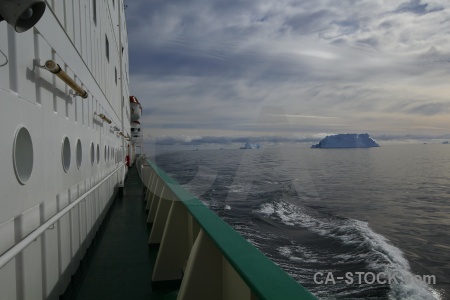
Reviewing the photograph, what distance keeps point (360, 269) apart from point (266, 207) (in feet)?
23.9

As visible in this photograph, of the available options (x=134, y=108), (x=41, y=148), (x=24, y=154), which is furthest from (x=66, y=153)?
(x=134, y=108)

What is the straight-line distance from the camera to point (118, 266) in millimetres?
3762

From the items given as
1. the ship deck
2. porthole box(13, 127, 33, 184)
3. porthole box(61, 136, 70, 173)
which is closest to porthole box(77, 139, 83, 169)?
porthole box(61, 136, 70, 173)

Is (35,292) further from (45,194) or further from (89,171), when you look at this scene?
(89,171)

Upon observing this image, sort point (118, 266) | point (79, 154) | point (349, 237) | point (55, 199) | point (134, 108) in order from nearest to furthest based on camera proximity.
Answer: point (55, 199)
point (118, 266)
point (79, 154)
point (349, 237)
point (134, 108)

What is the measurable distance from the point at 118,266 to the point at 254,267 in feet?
9.11

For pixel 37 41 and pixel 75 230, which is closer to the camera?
pixel 37 41

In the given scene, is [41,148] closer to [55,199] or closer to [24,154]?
[24,154]

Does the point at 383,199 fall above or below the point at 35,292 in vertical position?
below

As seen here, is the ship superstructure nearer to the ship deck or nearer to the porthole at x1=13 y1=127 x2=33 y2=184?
the porthole at x1=13 y1=127 x2=33 y2=184

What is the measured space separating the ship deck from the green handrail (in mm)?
1282

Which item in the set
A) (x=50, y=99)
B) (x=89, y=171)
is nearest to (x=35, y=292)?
(x=50, y=99)

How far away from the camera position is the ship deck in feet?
9.99

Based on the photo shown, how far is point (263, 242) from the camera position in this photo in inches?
396
